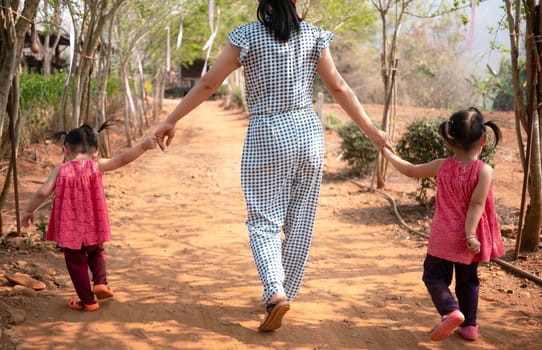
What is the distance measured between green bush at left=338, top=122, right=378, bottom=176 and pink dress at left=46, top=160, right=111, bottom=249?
232 inches

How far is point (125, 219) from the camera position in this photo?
6.36m

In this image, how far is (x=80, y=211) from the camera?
11.8 feet

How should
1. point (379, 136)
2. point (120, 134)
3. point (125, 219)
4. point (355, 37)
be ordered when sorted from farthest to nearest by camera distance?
point (355, 37) < point (120, 134) < point (125, 219) < point (379, 136)

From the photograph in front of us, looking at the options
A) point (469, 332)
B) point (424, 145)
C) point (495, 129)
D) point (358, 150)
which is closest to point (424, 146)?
point (424, 145)

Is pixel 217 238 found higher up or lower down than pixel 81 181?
lower down

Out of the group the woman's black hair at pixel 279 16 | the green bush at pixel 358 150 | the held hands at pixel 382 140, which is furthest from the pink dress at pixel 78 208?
the green bush at pixel 358 150

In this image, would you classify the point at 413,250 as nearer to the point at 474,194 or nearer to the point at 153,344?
the point at 474,194

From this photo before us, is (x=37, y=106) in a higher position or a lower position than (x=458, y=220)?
higher

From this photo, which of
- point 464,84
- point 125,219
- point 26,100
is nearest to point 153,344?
point 125,219

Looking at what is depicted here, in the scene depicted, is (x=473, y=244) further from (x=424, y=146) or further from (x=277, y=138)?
(x=424, y=146)

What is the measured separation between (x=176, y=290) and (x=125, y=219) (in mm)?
2461

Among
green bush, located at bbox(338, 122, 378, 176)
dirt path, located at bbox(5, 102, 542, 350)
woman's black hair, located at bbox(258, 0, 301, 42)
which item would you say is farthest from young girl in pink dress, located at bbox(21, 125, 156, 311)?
green bush, located at bbox(338, 122, 378, 176)

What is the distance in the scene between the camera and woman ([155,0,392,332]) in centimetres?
319

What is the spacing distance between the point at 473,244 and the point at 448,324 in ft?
1.46
